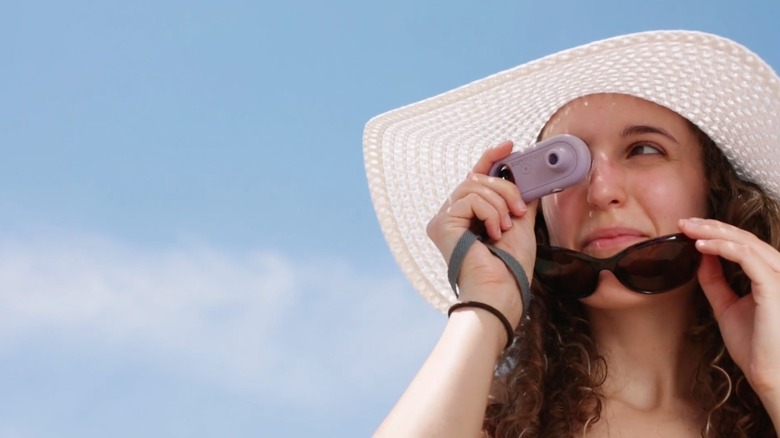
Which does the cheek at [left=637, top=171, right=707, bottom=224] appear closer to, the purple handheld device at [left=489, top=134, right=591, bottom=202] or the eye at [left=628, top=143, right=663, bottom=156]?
the eye at [left=628, top=143, right=663, bottom=156]

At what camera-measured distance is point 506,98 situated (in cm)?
315

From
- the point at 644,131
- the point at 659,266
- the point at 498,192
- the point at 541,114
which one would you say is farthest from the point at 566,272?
the point at 541,114

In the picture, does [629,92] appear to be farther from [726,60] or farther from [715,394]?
[715,394]

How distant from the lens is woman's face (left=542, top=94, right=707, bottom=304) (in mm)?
2680

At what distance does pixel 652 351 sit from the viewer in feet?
9.63

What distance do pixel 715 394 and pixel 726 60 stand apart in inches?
37.5

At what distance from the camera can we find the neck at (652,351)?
290cm

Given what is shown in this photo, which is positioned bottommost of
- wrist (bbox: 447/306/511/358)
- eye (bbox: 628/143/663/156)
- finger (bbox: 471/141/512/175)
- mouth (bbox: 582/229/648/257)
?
wrist (bbox: 447/306/511/358)

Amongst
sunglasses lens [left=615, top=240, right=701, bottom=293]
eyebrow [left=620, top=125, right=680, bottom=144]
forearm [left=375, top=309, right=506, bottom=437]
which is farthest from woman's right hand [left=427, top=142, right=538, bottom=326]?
eyebrow [left=620, top=125, right=680, bottom=144]

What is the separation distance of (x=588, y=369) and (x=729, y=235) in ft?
2.18

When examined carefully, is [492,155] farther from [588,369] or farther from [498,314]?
[588,369]

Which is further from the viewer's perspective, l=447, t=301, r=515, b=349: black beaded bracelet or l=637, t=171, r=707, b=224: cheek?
l=637, t=171, r=707, b=224: cheek

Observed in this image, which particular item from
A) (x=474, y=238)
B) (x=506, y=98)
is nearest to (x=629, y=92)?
(x=506, y=98)

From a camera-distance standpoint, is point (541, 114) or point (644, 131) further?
point (541, 114)
